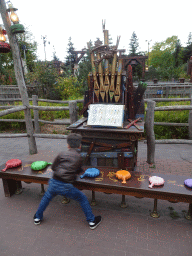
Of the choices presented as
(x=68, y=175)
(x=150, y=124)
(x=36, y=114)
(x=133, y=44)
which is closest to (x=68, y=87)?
(x=36, y=114)

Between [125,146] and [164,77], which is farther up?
[164,77]

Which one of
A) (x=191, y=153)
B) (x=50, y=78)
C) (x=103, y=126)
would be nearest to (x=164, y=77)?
(x=50, y=78)

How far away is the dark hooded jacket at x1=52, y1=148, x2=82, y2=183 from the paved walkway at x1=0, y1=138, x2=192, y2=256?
0.74 m

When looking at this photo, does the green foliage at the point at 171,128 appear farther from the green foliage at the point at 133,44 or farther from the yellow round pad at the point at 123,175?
the green foliage at the point at 133,44

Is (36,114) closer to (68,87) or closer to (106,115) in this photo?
(106,115)

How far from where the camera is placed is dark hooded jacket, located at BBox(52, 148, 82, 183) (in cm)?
234

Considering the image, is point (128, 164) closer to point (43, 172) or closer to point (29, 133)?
point (43, 172)

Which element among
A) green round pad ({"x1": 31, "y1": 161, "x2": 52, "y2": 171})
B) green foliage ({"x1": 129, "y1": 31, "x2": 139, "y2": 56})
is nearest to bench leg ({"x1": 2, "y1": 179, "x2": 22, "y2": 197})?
green round pad ({"x1": 31, "y1": 161, "x2": 52, "y2": 171})

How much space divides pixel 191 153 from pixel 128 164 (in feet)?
8.17

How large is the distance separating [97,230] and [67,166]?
97 centimetres

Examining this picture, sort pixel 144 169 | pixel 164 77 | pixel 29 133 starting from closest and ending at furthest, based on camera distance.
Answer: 1. pixel 144 169
2. pixel 29 133
3. pixel 164 77

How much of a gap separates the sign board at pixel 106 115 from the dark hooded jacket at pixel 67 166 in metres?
1.18

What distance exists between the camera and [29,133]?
4.93 metres

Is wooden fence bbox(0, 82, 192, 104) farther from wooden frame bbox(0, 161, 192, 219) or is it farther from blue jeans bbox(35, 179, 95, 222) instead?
blue jeans bbox(35, 179, 95, 222)
